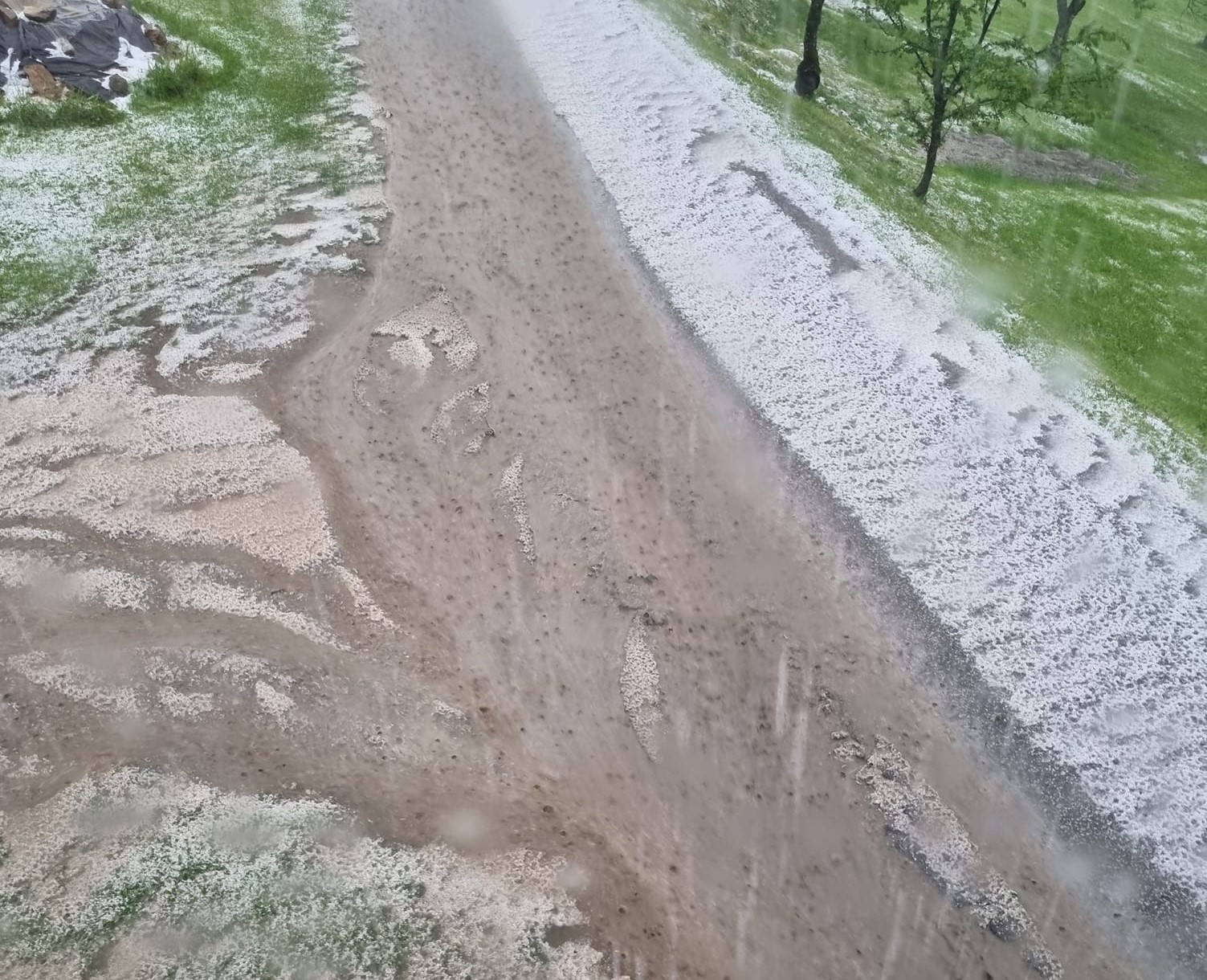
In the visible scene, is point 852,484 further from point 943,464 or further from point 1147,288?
point 1147,288

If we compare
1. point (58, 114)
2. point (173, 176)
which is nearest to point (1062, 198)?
point (173, 176)

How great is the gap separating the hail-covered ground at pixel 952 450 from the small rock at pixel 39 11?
1320cm

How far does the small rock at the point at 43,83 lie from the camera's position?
21016mm

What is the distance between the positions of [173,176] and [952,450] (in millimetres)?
17915

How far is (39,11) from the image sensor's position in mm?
21562

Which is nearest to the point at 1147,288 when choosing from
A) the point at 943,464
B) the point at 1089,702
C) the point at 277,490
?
the point at 943,464

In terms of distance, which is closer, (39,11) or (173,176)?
(173,176)

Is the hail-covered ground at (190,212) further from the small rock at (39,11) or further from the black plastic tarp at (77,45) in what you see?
the small rock at (39,11)

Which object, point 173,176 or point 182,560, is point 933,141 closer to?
point 173,176

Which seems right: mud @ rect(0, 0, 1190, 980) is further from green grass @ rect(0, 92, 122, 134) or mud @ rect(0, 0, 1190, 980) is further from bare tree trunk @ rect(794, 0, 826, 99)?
bare tree trunk @ rect(794, 0, 826, 99)

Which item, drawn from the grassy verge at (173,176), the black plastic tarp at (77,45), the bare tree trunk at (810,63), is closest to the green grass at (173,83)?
the grassy verge at (173,176)

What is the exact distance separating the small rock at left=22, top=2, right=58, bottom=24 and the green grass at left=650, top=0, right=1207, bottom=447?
1808cm

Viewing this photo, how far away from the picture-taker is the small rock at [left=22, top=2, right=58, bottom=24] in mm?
21553

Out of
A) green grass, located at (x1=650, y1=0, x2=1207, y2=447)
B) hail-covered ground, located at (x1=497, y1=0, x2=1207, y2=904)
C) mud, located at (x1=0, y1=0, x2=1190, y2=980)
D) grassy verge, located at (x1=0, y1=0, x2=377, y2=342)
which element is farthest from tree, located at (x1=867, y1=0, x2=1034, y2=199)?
grassy verge, located at (x1=0, y1=0, x2=377, y2=342)
